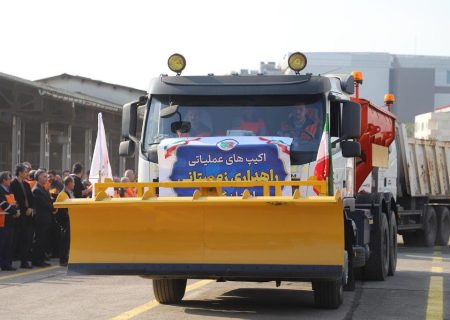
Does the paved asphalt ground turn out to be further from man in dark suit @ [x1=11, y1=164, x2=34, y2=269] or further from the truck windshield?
the truck windshield

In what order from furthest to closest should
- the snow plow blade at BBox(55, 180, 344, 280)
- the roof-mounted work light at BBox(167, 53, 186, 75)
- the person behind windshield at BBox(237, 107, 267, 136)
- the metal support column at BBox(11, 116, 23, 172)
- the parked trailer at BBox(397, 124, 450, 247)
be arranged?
the metal support column at BBox(11, 116, 23, 172), the parked trailer at BBox(397, 124, 450, 247), the roof-mounted work light at BBox(167, 53, 186, 75), the person behind windshield at BBox(237, 107, 267, 136), the snow plow blade at BBox(55, 180, 344, 280)

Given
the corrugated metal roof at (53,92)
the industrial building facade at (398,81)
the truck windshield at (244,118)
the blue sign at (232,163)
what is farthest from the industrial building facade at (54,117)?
the industrial building facade at (398,81)

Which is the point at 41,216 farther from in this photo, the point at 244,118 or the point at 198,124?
the point at 244,118

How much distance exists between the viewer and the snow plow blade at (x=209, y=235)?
9969 mm

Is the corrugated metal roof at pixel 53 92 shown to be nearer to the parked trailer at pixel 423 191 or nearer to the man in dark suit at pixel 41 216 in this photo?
the man in dark suit at pixel 41 216

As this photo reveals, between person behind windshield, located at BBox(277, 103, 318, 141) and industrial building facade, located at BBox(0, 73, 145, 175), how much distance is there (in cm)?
1266

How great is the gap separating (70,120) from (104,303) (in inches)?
762

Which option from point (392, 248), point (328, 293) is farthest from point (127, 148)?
point (392, 248)

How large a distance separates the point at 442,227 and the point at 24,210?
38.5ft

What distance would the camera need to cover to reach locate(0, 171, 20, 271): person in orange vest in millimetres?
16828

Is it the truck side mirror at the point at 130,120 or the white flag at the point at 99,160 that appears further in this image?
the truck side mirror at the point at 130,120

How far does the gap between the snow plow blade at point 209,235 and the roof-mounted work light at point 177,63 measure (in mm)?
2260

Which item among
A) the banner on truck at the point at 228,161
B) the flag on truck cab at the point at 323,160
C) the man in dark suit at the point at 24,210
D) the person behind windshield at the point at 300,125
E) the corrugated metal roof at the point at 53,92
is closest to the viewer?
the flag on truck cab at the point at 323,160

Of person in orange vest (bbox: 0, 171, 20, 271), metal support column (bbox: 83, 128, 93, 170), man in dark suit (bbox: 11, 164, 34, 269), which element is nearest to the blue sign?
person in orange vest (bbox: 0, 171, 20, 271)
